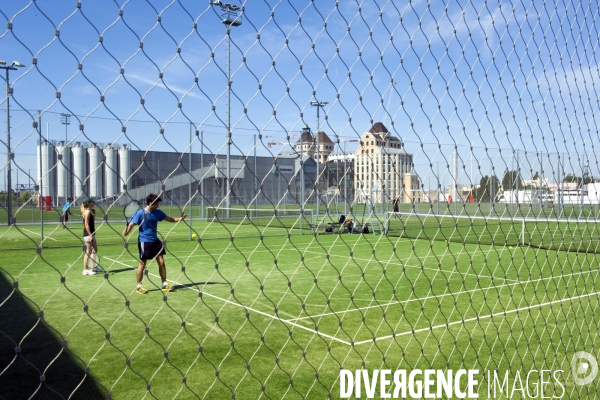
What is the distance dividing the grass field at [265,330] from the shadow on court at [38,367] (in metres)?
0.02

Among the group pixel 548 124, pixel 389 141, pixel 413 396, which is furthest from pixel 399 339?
pixel 389 141

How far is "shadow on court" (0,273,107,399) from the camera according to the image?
426cm

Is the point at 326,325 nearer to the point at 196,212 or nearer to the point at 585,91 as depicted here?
the point at 585,91

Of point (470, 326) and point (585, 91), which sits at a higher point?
point (585, 91)

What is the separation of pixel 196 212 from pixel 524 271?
19756 mm

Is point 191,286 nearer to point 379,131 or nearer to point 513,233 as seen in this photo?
point 379,131

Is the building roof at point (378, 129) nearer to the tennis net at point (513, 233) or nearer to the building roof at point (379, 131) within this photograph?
the building roof at point (379, 131)

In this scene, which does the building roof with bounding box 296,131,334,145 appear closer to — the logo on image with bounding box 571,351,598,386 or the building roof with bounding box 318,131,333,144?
the building roof with bounding box 318,131,333,144

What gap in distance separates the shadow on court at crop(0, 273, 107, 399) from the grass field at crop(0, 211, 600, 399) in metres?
0.02

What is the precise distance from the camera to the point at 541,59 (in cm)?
374

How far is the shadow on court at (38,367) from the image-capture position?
4.26 metres

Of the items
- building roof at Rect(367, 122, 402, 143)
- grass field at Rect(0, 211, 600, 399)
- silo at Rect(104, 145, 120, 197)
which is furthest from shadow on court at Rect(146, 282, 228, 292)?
building roof at Rect(367, 122, 402, 143)

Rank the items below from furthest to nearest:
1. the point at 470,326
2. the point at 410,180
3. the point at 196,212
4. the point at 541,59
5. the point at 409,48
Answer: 1. the point at 196,212
2. the point at 470,326
3. the point at 541,59
4. the point at 410,180
5. the point at 409,48

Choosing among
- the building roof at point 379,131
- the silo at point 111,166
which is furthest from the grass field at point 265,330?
the building roof at point 379,131
